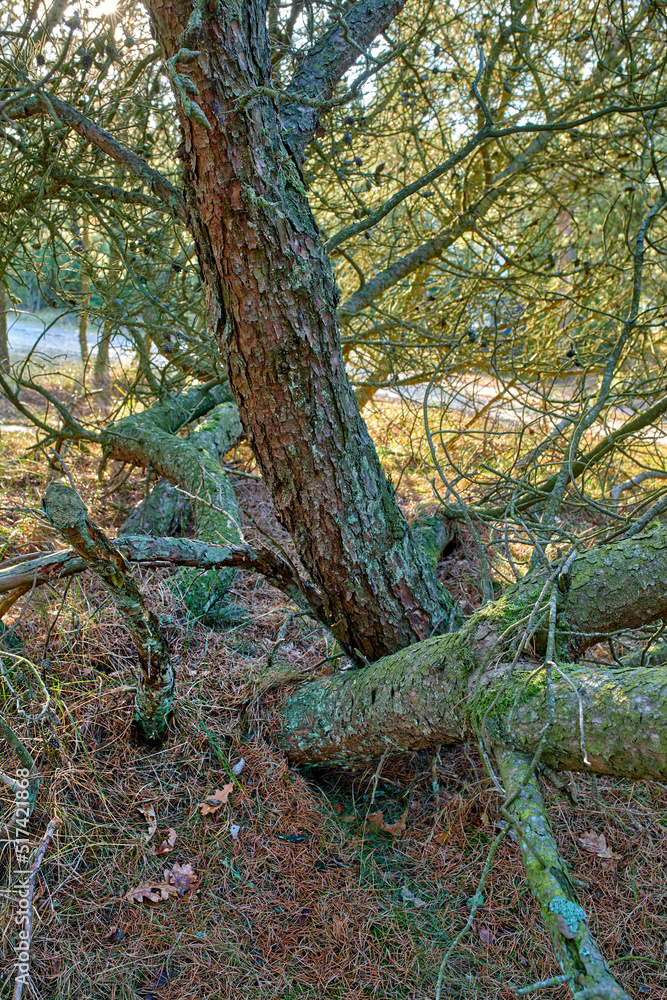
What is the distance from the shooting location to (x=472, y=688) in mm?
1797

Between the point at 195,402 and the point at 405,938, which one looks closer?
the point at 405,938

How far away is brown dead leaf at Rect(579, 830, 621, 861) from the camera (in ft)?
7.43

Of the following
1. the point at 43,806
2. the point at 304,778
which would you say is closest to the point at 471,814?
the point at 304,778

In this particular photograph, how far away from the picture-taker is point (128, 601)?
1937 mm

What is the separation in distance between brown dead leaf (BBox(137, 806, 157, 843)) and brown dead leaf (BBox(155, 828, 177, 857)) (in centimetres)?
5

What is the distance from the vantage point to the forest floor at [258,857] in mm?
1822

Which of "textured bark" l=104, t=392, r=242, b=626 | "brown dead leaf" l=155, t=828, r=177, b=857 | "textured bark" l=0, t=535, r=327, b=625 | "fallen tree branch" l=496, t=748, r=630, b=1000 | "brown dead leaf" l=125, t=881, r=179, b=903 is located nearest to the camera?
"fallen tree branch" l=496, t=748, r=630, b=1000

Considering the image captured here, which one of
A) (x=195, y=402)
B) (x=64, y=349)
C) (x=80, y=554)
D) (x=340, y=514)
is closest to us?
(x=80, y=554)

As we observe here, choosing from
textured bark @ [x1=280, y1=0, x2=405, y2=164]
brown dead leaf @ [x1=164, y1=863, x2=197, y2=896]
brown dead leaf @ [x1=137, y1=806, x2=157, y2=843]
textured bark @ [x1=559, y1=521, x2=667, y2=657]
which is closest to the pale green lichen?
textured bark @ [x1=559, y1=521, x2=667, y2=657]

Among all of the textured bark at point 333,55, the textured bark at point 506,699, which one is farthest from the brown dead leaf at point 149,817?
the textured bark at point 333,55

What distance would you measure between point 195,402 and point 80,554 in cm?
324

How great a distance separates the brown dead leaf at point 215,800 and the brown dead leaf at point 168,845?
0.12 metres

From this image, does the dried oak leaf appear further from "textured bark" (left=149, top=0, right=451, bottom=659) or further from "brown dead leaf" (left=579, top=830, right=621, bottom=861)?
"brown dead leaf" (left=579, top=830, right=621, bottom=861)

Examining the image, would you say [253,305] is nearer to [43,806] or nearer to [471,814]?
[43,806]
